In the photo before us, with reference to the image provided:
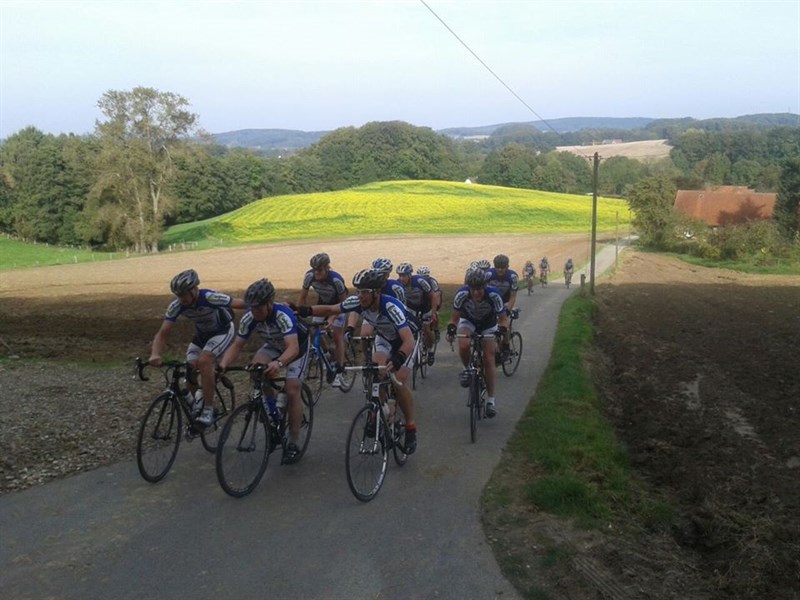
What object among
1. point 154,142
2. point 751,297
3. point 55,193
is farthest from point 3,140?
point 751,297

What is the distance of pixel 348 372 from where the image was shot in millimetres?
11617

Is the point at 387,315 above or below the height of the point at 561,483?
above

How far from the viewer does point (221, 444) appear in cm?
641

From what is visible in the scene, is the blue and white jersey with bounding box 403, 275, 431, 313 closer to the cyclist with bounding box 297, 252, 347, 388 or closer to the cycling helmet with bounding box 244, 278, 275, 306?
the cyclist with bounding box 297, 252, 347, 388

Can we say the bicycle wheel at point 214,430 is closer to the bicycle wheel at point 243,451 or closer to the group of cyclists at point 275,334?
the group of cyclists at point 275,334

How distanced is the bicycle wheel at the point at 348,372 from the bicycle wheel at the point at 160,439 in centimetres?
384

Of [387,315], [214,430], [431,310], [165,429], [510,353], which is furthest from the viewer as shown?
[510,353]

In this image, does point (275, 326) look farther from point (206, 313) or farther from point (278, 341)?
point (206, 313)

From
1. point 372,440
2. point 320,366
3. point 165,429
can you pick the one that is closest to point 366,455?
point 372,440

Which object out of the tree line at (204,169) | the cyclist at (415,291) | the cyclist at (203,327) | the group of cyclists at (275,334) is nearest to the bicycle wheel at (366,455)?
the group of cyclists at (275,334)

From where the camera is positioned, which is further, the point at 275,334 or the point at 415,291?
the point at 415,291

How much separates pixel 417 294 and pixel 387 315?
4.46m

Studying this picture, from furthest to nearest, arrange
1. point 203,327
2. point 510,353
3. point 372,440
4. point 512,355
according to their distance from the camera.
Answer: point 512,355 → point 510,353 → point 203,327 → point 372,440

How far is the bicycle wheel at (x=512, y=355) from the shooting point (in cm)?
1322
